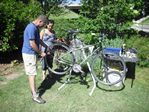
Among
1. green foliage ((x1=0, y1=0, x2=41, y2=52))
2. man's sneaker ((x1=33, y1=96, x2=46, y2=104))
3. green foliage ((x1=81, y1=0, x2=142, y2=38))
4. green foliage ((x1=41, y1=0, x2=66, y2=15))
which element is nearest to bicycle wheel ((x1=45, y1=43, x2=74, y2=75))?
man's sneaker ((x1=33, y1=96, x2=46, y2=104))

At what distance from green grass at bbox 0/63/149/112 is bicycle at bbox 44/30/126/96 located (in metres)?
0.39

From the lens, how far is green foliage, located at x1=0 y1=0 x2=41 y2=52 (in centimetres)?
975

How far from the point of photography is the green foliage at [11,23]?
975 cm

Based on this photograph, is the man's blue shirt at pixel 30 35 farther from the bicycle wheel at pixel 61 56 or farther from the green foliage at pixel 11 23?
the green foliage at pixel 11 23

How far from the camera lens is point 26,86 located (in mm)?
7887

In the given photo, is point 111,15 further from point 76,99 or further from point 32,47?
point 32,47

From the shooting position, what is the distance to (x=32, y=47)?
20.9ft

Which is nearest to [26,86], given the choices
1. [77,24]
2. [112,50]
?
[112,50]

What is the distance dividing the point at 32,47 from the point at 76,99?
1.77 m

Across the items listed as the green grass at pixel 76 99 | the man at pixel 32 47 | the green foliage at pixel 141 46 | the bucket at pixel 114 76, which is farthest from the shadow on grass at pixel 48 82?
the green foliage at pixel 141 46

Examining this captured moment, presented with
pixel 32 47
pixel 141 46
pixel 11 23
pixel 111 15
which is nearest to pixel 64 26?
pixel 111 15

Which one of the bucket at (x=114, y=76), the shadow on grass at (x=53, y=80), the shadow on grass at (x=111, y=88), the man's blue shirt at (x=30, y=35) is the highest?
the man's blue shirt at (x=30, y=35)

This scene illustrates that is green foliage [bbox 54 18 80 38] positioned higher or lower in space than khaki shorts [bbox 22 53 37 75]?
lower

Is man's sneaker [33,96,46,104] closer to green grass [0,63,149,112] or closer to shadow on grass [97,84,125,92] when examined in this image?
green grass [0,63,149,112]
